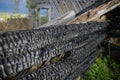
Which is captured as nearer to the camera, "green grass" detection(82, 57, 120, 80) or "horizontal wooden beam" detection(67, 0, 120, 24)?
"horizontal wooden beam" detection(67, 0, 120, 24)

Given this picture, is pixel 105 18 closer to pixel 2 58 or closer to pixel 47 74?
pixel 47 74

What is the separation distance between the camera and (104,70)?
4.16 metres

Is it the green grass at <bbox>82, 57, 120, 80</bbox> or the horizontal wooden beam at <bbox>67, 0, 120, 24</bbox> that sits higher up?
the horizontal wooden beam at <bbox>67, 0, 120, 24</bbox>

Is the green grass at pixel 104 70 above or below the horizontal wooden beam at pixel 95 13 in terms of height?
below

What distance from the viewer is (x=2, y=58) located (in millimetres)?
1436

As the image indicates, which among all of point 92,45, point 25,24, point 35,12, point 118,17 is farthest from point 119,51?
point 25,24

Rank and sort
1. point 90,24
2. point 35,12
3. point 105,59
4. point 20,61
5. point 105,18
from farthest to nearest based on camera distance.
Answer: point 35,12
point 105,59
point 105,18
point 90,24
point 20,61

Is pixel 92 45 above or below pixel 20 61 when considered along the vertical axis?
below

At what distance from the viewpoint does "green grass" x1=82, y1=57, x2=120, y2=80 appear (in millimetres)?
3982

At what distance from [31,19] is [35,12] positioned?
0.88 m

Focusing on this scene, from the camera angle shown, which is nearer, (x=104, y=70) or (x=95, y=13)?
(x=95, y=13)

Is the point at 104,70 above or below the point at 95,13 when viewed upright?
below

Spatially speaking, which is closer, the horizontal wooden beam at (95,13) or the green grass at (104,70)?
the horizontal wooden beam at (95,13)

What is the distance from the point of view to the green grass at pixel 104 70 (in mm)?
3982
